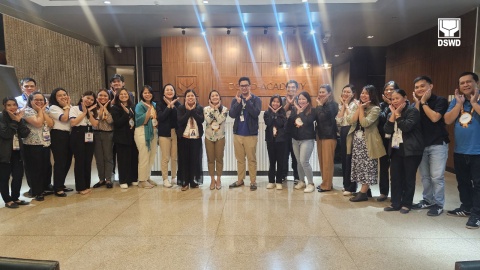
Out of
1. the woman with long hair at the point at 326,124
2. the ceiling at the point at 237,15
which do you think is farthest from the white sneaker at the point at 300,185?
the ceiling at the point at 237,15

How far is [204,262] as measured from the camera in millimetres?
2609

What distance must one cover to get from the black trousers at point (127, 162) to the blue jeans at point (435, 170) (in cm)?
413

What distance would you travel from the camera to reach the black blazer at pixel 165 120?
4.79 m

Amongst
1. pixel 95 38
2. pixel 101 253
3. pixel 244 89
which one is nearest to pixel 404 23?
pixel 244 89

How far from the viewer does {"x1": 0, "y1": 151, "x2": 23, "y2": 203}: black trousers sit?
396 cm

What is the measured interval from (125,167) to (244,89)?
2259 millimetres

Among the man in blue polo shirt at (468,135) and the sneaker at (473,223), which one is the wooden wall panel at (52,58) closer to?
the man in blue polo shirt at (468,135)

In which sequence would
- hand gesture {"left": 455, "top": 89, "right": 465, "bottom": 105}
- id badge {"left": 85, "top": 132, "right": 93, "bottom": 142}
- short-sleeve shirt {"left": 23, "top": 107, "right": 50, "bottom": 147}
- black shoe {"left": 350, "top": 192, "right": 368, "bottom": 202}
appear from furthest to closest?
id badge {"left": 85, "top": 132, "right": 93, "bottom": 142} → black shoe {"left": 350, "top": 192, "right": 368, "bottom": 202} → short-sleeve shirt {"left": 23, "top": 107, "right": 50, "bottom": 147} → hand gesture {"left": 455, "top": 89, "right": 465, "bottom": 105}

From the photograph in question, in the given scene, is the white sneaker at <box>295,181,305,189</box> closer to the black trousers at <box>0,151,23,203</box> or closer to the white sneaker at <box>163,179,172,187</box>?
the white sneaker at <box>163,179,172,187</box>

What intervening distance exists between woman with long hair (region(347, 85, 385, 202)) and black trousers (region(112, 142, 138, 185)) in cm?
335

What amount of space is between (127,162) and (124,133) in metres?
0.48

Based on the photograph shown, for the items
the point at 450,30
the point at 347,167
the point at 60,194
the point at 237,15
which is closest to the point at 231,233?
the point at 347,167

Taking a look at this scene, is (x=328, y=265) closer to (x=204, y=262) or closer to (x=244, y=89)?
(x=204, y=262)

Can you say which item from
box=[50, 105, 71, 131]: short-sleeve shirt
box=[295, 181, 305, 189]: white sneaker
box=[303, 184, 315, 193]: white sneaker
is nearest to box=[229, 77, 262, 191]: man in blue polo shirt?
box=[295, 181, 305, 189]: white sneaker
